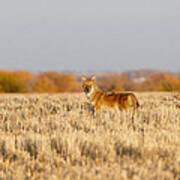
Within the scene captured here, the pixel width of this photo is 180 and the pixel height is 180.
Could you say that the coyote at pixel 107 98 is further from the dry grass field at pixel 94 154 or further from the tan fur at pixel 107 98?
the dry grass field at pixel 94 154

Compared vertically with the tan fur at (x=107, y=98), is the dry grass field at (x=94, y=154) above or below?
below

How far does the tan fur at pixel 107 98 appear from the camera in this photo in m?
7.25

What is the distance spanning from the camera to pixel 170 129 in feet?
17.4

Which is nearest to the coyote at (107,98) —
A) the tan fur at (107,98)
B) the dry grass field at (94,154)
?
the tan fur at (107,98)

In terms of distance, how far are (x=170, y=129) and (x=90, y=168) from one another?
203cm

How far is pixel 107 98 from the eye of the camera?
24.2 feet

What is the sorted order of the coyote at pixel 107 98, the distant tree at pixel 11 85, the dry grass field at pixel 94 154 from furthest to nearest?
the distant tree at pixel 11 85 → the coyote at pixel 107 98 → the dry grass field at pixel 94 154

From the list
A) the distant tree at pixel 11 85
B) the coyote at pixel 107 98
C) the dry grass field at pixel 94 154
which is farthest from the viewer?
the distant tree at pixel 11 85

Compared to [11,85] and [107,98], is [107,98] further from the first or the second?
[11,85]

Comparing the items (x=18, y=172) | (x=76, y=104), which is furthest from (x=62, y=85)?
(x=18, y=172)

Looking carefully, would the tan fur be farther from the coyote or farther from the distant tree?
the distant tree

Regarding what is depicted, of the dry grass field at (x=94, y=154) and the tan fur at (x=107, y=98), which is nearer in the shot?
the dry grass field at (x=94, y=154)

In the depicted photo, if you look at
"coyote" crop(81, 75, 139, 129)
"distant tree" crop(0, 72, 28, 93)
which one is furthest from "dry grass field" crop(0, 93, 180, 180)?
"distant tree" crop(0, 72, 28, 93)

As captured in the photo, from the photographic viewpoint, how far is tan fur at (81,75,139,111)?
285 inches
